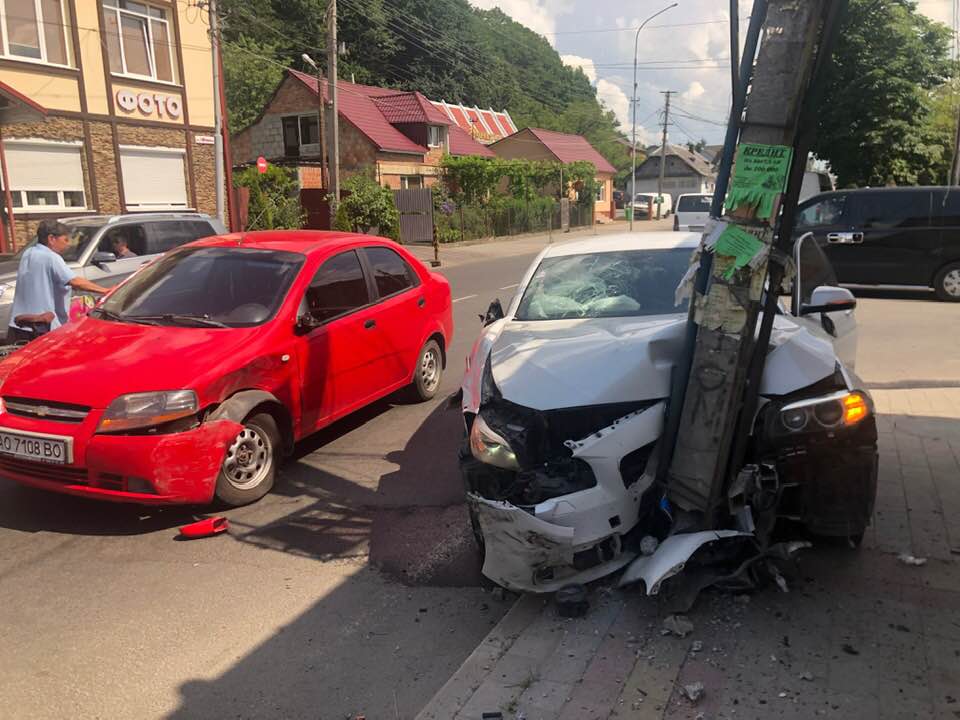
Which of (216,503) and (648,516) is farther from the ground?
(648,516)

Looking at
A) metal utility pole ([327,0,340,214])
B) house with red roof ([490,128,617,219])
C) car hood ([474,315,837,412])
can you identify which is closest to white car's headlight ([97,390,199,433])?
car hood ([474,315,837,412])

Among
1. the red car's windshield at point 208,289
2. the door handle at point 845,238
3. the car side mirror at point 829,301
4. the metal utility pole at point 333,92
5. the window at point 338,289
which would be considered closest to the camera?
the car side mirror at point 829,301

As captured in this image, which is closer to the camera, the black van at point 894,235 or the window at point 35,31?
the black van at point 894,235

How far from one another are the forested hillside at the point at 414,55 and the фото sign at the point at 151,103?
51.9 ft

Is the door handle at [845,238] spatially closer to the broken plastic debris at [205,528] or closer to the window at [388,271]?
the window at [388,271]

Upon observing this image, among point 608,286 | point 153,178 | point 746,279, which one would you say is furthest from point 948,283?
point 153,178

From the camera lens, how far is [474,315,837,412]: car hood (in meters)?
3.62

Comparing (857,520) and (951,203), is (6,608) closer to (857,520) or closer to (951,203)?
(857,520)

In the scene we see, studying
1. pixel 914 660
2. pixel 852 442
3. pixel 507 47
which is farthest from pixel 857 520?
pixel 507 47

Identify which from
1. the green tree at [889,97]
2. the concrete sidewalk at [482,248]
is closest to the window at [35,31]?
the concrete sidewalk at [482,248]

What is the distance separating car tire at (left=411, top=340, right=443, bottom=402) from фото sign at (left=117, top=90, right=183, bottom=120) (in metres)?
18.2

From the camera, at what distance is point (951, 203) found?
41.7 ft

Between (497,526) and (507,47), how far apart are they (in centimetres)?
8757

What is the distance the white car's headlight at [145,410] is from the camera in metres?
4.50
